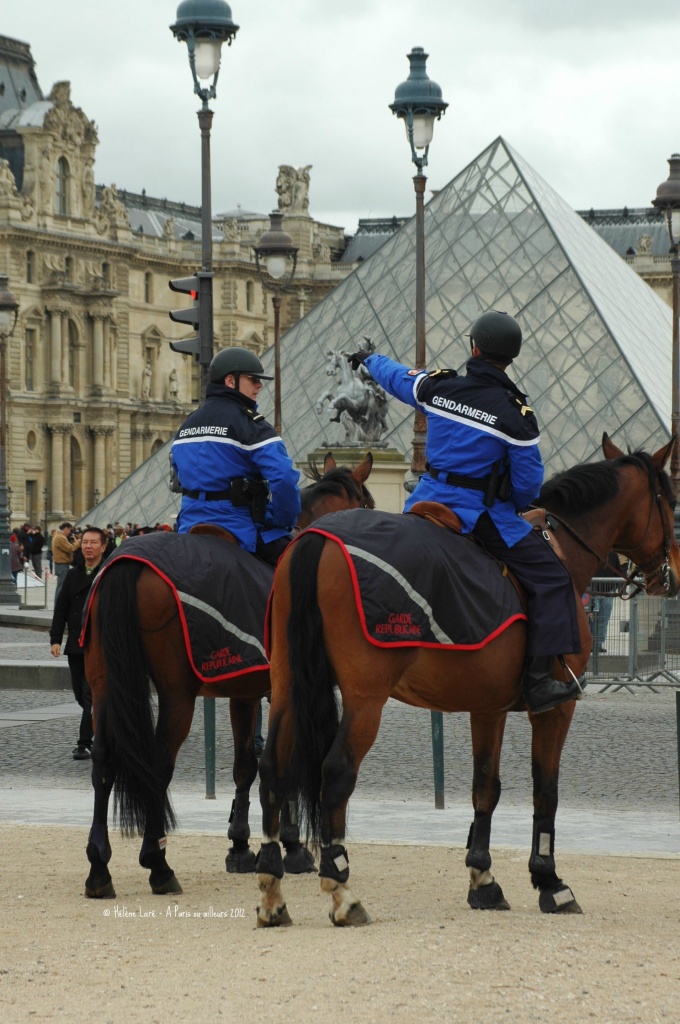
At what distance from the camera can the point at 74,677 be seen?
1152 centimetres

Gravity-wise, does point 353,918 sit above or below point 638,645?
below

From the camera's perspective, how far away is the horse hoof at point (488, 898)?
602 centimetres

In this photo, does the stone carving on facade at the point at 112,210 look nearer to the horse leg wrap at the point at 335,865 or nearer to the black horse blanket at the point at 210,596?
the black horse blanket at the point at 210,596

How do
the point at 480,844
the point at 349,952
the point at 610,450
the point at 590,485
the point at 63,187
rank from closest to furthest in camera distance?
1. the point at 349,952
2. the point at 480,844
3. the point at 590,485
4. the point at 610,450
5. the point at 63,187

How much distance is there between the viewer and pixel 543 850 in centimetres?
612

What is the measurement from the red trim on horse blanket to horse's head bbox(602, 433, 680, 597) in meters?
1.02

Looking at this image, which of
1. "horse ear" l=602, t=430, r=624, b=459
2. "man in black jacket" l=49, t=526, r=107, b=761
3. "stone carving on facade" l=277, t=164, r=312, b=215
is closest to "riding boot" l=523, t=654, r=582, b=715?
"horse ear" l=602, t=430, r=624, b=459

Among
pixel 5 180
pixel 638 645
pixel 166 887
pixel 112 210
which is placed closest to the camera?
pixel 166 887

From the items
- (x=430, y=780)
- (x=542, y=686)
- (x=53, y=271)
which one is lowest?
(x=430, y=780)

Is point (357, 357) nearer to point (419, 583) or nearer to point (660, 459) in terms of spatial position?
point (419, 583)

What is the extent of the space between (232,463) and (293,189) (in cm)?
8334

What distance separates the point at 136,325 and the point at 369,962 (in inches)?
3005

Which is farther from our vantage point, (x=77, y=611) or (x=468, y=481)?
(x=77, y=611)

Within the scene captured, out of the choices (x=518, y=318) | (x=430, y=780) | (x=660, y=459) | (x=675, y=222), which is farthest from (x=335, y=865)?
(x=518, y=318)
